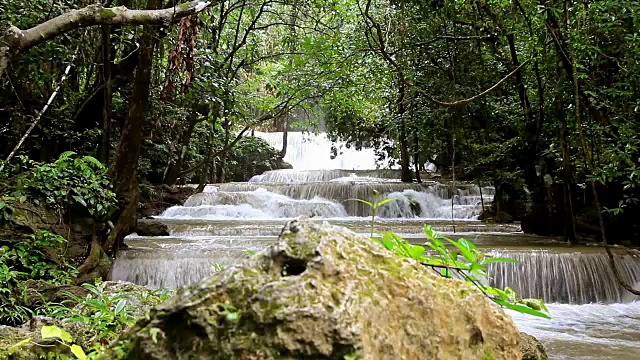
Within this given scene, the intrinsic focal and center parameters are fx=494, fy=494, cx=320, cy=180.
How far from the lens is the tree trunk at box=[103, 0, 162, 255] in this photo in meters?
6.36

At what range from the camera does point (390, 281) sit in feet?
4.16

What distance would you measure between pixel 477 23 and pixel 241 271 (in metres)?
8.61

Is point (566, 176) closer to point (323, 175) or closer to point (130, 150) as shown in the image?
point (130, 150)

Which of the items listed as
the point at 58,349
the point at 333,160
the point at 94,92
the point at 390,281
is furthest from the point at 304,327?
the point at 333,160

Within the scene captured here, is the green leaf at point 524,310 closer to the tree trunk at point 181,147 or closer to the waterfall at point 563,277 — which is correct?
the waterfall at point 563,277

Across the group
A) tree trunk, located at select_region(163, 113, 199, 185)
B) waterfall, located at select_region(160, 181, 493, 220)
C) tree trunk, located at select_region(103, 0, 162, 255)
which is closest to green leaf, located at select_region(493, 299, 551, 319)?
tree trunk, located at select_region(103, 0, 162, 255)

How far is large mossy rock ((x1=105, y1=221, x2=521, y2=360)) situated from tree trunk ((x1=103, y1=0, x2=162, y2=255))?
5.66m

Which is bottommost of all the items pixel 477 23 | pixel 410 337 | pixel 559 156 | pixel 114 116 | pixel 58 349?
pixel 58 349

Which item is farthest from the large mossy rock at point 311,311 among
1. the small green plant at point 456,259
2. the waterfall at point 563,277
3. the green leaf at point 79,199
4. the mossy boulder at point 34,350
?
the waterfall at point 563,277

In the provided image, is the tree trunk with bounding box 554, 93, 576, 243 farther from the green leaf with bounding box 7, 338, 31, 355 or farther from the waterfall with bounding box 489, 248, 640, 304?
the green leaf with bounding box 7, 338, 31, 355

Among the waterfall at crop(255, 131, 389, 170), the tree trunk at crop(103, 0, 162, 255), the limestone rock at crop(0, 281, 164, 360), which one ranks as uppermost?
the waterfall at crop(255, 131, 389, 170)

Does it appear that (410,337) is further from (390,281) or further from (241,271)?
(241,271)

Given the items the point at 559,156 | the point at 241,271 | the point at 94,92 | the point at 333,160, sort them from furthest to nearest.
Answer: the point at 333,160 < the point at 559,156 < the point at 94,92 < the point at 241,271

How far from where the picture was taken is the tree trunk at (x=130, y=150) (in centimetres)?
636
